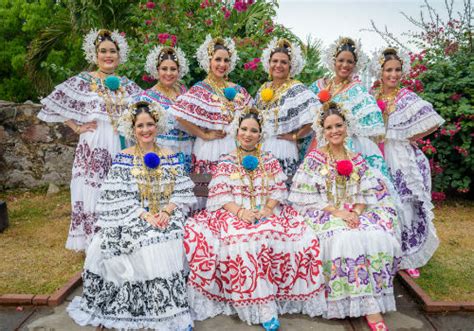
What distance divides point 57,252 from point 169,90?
93.2 inches

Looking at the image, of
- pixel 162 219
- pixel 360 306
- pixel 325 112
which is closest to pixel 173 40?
pixel 325 112

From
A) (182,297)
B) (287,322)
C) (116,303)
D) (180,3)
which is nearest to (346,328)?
(287,322)

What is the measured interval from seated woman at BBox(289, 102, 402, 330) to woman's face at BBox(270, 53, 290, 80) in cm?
87

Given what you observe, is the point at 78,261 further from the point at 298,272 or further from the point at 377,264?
the point at 377,264

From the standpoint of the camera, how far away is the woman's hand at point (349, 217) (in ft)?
12.3

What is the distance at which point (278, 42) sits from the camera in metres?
4.75

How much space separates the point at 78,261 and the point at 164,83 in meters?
2.21

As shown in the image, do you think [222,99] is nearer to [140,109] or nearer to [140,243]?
[140,109]

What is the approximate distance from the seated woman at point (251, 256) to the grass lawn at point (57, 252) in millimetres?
1414

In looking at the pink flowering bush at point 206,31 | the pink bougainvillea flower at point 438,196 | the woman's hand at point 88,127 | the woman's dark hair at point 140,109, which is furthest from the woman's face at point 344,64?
the pink bougainvillea flower at point 438,196

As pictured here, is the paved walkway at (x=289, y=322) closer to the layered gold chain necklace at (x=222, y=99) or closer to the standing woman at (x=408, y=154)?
the standing woman at (x=408, y=154)

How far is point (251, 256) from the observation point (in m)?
3.61

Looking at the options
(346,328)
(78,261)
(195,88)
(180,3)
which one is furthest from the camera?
(180,3)

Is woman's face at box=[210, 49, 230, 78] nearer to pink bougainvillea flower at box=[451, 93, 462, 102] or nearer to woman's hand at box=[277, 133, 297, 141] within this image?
woman's hand at box=[277, 133, 297, 141]
